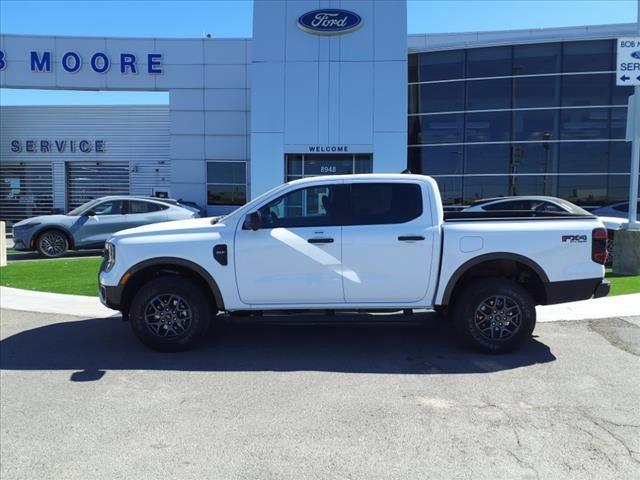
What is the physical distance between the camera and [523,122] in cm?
2023

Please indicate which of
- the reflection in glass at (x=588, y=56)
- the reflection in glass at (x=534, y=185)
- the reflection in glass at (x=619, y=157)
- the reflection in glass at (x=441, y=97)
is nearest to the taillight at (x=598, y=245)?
the reflection in glass at (x=534, y=185)

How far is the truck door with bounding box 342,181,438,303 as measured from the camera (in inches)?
221

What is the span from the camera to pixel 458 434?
12.5 ft

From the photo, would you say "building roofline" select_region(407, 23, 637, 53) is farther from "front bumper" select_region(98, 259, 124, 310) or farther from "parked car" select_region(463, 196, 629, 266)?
"front bumper" select_region(98, 259, 124, 310)

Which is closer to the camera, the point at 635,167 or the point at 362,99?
the point at 635,167

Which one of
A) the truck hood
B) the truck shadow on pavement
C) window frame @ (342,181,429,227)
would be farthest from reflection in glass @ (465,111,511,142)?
the truck hood

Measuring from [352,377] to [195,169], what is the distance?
64.9ft

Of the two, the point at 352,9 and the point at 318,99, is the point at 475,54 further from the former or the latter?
the point at 318,99

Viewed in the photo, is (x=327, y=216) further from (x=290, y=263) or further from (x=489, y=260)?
(x=489, y=260)

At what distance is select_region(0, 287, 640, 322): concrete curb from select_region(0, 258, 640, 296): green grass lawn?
1.50 ft

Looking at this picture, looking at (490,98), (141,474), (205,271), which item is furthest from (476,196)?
(141,474)

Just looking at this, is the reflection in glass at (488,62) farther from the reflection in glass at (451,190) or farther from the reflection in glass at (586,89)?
the reflection in glass at (451,190)

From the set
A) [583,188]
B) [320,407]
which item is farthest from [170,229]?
[583,188]

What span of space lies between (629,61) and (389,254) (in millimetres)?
8624
